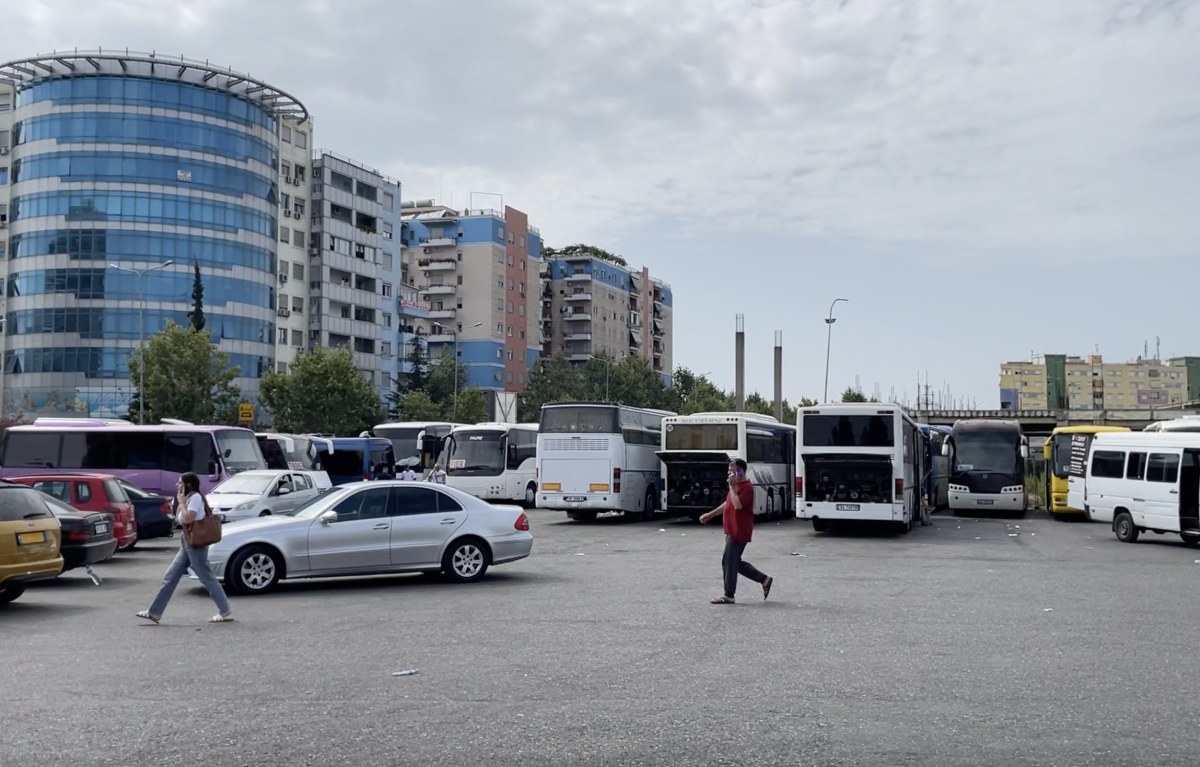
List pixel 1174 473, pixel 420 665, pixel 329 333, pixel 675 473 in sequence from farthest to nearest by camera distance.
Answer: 1. pixel 329 333
2. pixel 675 473
3. pixel 1174 473
4. pixel 420 665

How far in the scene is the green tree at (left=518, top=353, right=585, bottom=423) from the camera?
10012 centimetres

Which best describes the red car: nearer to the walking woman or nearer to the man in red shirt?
the walking woman

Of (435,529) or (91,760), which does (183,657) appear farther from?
(435,529)

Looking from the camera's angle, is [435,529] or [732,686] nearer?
[732,686]

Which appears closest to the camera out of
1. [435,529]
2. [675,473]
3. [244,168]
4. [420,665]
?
[420,665]

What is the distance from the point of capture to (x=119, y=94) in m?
73.1

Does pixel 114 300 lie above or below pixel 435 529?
above

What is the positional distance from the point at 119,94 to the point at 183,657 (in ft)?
231

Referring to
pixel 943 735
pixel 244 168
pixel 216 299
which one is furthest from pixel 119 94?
pixel 943 735

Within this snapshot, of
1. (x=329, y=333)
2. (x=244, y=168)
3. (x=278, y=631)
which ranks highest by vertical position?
(x=244, y=168)

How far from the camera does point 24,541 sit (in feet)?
47.5

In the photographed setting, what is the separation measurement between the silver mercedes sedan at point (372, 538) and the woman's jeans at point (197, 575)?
216 cm

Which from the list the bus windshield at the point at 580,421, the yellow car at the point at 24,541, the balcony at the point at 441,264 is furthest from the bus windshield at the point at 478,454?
the balcony at the point at 441,264

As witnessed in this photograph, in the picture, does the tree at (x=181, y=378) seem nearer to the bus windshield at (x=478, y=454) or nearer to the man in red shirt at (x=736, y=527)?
the bus windshield at (x=478, y=454)
